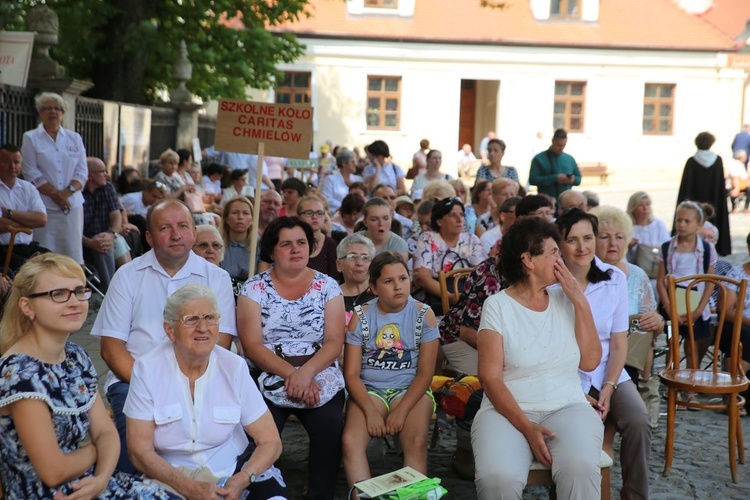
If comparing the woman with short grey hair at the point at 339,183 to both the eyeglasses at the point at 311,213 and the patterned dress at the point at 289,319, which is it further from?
the patterned dress at the point at 289,319

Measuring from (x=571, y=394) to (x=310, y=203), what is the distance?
12.0 feet

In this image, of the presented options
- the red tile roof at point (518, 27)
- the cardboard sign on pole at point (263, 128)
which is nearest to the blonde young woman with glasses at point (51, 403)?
the cardboard sign on pole at point (263, 128)

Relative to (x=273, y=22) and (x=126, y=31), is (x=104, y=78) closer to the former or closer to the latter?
(x=126, y=31)

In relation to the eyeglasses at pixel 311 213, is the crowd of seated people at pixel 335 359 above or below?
below

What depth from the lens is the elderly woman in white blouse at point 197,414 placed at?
393cm

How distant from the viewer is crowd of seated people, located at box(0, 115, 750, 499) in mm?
3957

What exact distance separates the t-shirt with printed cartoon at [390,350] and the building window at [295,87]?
95.4ft

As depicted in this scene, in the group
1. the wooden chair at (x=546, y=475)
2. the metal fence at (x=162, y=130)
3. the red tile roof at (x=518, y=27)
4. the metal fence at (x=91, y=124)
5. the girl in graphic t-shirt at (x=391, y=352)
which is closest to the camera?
the wooden chair at (x=546, y=475)

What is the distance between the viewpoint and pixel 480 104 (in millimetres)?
37156

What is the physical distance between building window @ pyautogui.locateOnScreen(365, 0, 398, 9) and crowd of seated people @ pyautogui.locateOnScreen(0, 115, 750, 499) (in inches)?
1126

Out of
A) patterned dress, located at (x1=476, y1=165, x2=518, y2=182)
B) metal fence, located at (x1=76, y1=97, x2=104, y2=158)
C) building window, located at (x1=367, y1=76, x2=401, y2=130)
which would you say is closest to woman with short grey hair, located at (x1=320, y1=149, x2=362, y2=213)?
patterned dress, located at (x1=476, y1=165, x2=518, y2=182)

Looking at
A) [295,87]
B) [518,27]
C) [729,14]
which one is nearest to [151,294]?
[295,87]

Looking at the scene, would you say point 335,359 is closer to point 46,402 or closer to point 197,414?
point 197,414

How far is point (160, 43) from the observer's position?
1614cm
